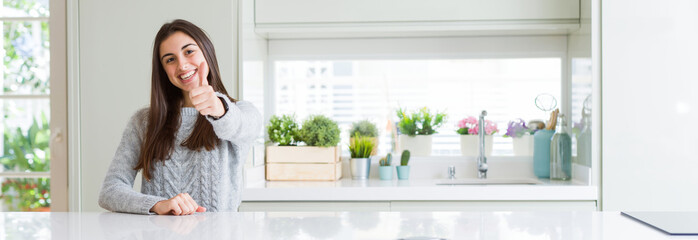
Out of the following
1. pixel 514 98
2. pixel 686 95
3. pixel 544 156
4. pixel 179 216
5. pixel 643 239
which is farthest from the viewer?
pixel 514 98

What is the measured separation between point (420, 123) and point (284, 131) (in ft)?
2.11

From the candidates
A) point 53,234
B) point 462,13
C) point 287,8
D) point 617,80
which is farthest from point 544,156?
point 53,234

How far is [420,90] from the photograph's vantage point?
2986mm

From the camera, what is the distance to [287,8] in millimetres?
2576

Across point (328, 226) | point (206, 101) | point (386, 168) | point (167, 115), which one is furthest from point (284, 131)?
point (328, 226)

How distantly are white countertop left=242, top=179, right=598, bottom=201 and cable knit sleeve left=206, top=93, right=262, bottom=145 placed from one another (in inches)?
29.3

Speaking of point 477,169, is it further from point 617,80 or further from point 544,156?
point 617,80

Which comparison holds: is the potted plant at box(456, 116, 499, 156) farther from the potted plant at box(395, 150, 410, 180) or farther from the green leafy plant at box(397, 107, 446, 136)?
the potted plant at box(395, 150, 410, 180)

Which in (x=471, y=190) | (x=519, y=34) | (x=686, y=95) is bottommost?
(x=471, y=190)

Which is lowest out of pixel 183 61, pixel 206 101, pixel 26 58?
pixel 206 101

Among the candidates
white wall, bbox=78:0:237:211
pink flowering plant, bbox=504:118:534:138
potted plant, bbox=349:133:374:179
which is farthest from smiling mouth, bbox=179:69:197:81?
pink flowering plant, bbox=504:118:534:138

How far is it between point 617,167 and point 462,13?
2.66ft

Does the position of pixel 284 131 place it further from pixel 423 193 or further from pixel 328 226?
pixel 328 226

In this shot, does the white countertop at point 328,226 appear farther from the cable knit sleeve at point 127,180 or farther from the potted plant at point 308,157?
the potted plant at point 308,157
